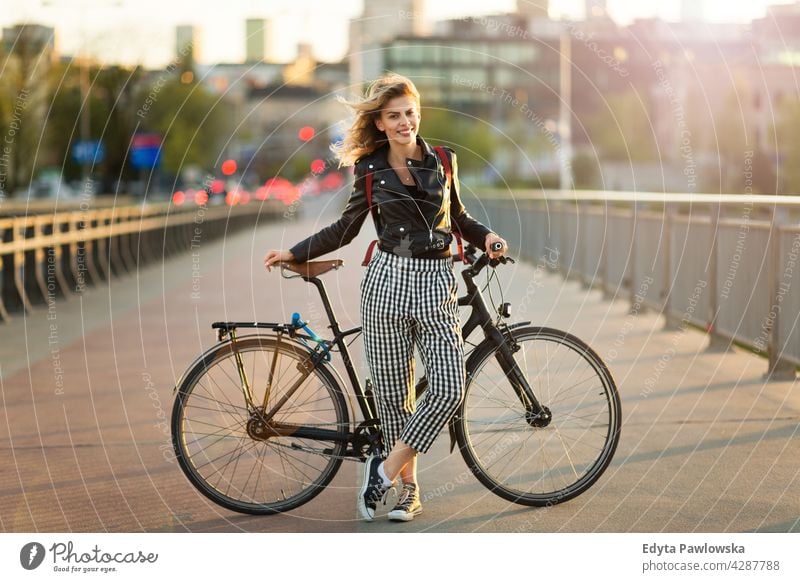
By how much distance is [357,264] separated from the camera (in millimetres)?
23078

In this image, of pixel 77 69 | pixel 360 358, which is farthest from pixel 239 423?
pixel 77 69

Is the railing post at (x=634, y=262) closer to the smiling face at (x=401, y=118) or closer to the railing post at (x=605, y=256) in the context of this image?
the railing post at (x=605, y=256)

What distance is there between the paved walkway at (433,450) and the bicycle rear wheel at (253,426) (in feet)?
0.44

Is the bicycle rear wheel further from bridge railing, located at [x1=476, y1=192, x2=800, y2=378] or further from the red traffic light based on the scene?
bridge railing, located at [x1=476, y1=192, x2=800, y2=378]

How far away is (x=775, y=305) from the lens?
10.1 meters

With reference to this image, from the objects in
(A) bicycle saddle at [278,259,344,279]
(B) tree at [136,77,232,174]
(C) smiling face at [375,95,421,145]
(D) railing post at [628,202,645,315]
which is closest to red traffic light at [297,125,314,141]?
(A) bicycle saddle at [278,259,344,279]

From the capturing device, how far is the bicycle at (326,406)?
19.5ft

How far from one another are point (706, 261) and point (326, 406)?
6834 millimetres

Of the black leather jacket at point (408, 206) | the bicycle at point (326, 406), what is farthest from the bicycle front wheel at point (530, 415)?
the black leather jacket at point (408, 206)

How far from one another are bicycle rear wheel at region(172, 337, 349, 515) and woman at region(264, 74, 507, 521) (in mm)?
254

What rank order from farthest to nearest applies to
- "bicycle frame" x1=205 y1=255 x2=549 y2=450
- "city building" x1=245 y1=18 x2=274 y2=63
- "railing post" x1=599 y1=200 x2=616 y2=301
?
1. "railing post" x1=599 y1=200 x2=616 y2=301
2. "city building" x1=245 y1=18 x2=274 y2=63
3. "bicycle frame" x1=205 y1=255 x2=549 y2=450

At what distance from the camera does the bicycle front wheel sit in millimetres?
6051

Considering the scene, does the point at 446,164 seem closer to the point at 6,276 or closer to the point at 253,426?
the point at 253,426

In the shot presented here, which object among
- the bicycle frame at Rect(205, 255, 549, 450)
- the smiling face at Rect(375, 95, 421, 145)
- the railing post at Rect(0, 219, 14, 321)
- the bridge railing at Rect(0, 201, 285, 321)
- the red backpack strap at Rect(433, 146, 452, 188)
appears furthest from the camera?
the bridge railing at Rect(0, 201, 285, 321)
